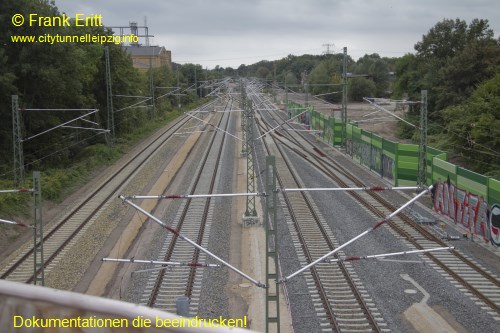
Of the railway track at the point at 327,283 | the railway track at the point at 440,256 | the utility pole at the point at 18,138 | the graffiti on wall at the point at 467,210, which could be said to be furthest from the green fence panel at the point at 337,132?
the utility pole at the point at 18,138

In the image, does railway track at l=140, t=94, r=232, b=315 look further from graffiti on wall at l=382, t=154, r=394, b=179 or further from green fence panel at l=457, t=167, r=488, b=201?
green fence panel at l=457, t=167, r=488, b=201

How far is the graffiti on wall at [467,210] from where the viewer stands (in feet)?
56.2

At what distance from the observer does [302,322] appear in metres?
12.1

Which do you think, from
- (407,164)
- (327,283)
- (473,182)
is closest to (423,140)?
(473,182)

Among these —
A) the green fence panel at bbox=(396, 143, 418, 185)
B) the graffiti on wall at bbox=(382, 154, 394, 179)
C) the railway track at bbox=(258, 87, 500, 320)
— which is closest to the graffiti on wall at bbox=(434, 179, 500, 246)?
the railway track at bbox=(258, 87, 500, 320)

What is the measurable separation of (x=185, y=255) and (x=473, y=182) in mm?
9870

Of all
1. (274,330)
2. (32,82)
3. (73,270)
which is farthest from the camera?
(32,82)

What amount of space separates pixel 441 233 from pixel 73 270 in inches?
459

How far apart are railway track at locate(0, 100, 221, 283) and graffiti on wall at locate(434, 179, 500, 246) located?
A: 13.1m

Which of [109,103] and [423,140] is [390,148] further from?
[109,103]

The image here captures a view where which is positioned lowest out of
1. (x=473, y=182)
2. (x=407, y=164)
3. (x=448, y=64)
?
(x=407, y=164)

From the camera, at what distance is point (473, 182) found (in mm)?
18938

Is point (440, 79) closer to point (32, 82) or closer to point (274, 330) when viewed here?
point (32, 82)

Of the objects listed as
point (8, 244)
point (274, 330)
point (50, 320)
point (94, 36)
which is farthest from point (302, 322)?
point (94, 36)
